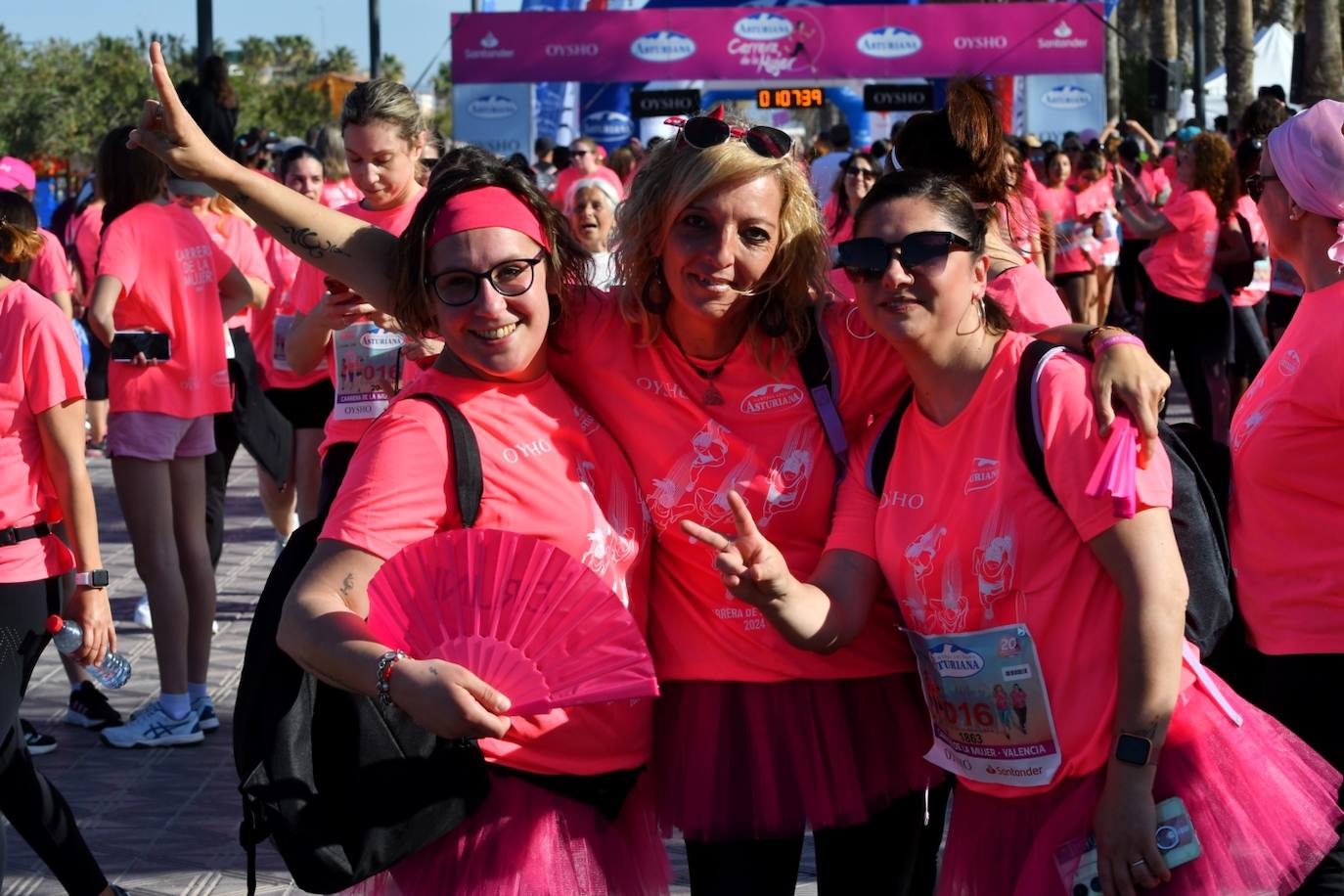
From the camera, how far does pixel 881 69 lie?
28781 millimetres

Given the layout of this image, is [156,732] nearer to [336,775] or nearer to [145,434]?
[145,434]

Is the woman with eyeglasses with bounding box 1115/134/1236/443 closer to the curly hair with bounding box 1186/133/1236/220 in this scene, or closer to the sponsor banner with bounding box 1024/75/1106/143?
the curly hair with bounding box 1186/133/1236/220

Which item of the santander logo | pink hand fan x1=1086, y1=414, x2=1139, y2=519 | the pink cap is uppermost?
the pink cap

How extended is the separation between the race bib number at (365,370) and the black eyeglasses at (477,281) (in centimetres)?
255

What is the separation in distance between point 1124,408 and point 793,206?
30.7 inches

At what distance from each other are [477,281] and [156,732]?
12.6ft

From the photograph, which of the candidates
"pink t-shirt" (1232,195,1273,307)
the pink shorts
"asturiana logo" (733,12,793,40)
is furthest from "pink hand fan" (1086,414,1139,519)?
"asturiana logo" (733,12,793,40)

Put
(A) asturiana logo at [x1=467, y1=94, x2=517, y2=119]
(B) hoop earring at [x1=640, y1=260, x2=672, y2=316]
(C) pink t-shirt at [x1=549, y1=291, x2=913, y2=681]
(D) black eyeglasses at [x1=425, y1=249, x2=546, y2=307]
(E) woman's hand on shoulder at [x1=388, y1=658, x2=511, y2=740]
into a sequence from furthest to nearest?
1. (A) asturiana logo at [x1=467, y1=94, x2=517, y2=119]
2. (B) hoop earring at [x1=640, y1=260, x2=672, y2=316]
3. (C) pink t-shirt at [x1=549, y1=291, x2=913, y2=681]
4. (D) black eyeglasses at [x1=425, y1=249, x2=546, y2=307]
5. (E) woman's hand on shoulder at [x1=388, y1=658, x2=511, y2=740]

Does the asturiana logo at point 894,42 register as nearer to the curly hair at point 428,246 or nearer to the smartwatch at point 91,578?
the smartwatch at point 91,578

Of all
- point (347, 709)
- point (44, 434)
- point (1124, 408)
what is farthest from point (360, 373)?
point (1124, 408)

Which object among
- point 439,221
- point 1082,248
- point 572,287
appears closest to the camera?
point 439,221

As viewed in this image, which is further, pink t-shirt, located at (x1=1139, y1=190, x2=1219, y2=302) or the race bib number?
pink t-shirt, located at (x1=1139, y1=190, x2=1219, y2=302)

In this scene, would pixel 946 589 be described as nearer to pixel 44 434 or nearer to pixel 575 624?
pixel 575 624

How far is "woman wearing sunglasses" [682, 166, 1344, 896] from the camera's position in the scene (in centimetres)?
258
